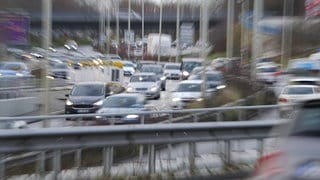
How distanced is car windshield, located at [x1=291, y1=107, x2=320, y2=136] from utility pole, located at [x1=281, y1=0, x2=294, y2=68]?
30.7 m

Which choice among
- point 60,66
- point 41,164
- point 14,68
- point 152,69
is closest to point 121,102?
point 41,164

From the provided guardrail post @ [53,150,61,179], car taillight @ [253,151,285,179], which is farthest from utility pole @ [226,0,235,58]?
car taillight @ [253,151,285,179]

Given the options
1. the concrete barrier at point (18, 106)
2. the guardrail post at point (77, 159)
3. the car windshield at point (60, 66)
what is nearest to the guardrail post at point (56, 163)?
the guardrail post at point (77, 159)

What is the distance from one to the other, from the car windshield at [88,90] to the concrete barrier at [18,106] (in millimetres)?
1878

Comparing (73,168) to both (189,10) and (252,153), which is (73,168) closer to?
(252,153)

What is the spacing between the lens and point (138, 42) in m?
78.7

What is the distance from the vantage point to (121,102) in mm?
21641

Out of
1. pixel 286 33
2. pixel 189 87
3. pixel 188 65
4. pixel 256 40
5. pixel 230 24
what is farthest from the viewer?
pixel 188 65

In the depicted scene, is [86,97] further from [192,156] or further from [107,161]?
[107,161]

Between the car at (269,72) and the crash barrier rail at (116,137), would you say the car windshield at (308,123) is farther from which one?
the car at (269,72)

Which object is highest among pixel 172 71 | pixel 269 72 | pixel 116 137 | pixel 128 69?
pixel 128 69

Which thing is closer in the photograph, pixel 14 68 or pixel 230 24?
pixel 230 24

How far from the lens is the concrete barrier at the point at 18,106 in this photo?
2359 centimetres

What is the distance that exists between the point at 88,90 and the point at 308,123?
23.8m
